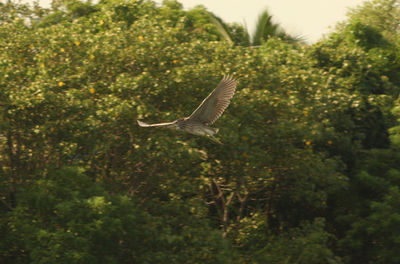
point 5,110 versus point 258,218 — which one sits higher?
point 5,110

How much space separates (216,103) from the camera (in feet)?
26.6

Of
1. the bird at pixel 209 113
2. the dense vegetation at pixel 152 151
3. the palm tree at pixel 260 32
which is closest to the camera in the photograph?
the bird at pixel 209 113

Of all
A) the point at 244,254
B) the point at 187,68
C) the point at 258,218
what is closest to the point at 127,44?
the point at 187,68

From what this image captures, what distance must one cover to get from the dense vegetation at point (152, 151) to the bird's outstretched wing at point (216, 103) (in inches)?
22.9

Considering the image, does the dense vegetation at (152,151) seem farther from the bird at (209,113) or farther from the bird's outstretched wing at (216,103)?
the bird's outstretched wing at (216,103)

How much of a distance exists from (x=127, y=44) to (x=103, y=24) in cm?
169

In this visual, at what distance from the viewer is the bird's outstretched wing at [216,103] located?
7973 mm

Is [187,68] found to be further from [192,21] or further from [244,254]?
[192,21]

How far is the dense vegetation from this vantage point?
26.7 feet

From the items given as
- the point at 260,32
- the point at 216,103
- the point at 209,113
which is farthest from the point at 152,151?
the point at 260,32

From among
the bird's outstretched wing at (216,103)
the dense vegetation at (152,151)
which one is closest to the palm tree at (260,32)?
the dense vegetation at (152,151)

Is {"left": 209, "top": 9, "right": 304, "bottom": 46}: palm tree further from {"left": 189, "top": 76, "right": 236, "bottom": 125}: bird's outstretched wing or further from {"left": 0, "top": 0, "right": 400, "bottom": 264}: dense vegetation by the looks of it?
{"left": 189, "top": 76, "right": 236, "bottom": 125}: bird's outstretched wing

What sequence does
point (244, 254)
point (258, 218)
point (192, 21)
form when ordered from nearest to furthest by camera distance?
point (244, 254)
point (258, 218)
point (192, 21)

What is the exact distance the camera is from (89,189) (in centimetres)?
820
